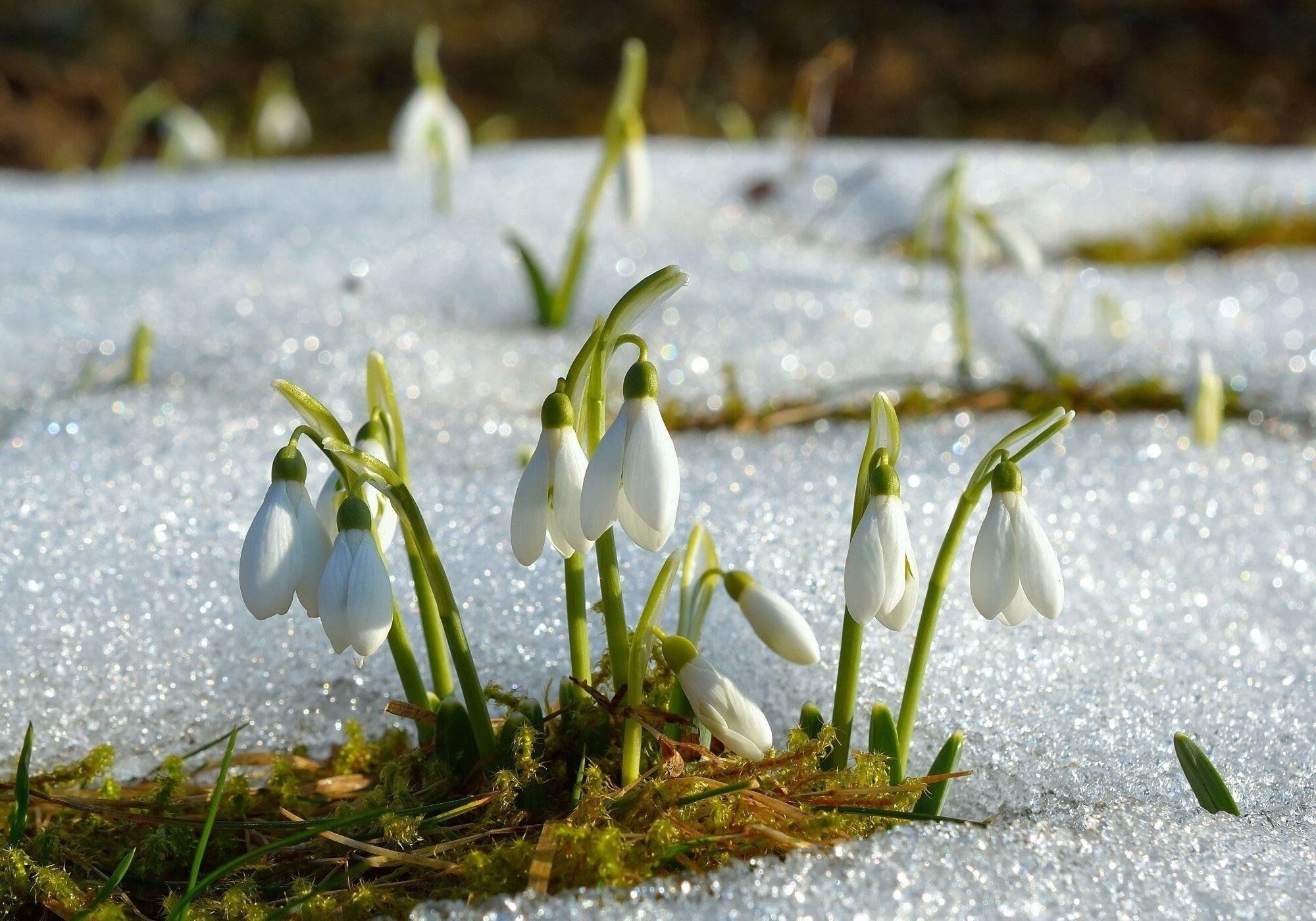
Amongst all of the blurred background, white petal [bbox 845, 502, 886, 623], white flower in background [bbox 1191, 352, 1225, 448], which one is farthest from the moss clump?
the blurred background

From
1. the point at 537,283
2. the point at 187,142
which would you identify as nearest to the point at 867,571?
the point at 537,283

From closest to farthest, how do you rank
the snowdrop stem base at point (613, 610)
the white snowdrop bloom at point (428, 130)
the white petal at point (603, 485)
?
the white petal at point (603, 485) → the snowdrop stem base at point (613, 610) → the white snowdrop bloom at point (428, 130)

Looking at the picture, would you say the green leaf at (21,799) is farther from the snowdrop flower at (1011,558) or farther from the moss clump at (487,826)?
the snowdrop flower at (1011,558)

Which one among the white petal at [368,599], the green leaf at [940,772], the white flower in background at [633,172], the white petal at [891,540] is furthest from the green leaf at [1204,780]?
the white flower in background at [633,172]

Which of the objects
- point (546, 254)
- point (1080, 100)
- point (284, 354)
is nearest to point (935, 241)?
point (546, 254)

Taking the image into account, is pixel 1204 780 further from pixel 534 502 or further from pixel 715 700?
pixel 534 502

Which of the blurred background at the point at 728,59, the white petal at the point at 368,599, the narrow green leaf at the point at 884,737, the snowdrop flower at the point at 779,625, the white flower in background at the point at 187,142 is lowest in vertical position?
the narrow green leaf at the point at 884,737

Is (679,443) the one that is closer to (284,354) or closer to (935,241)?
(284,354)
